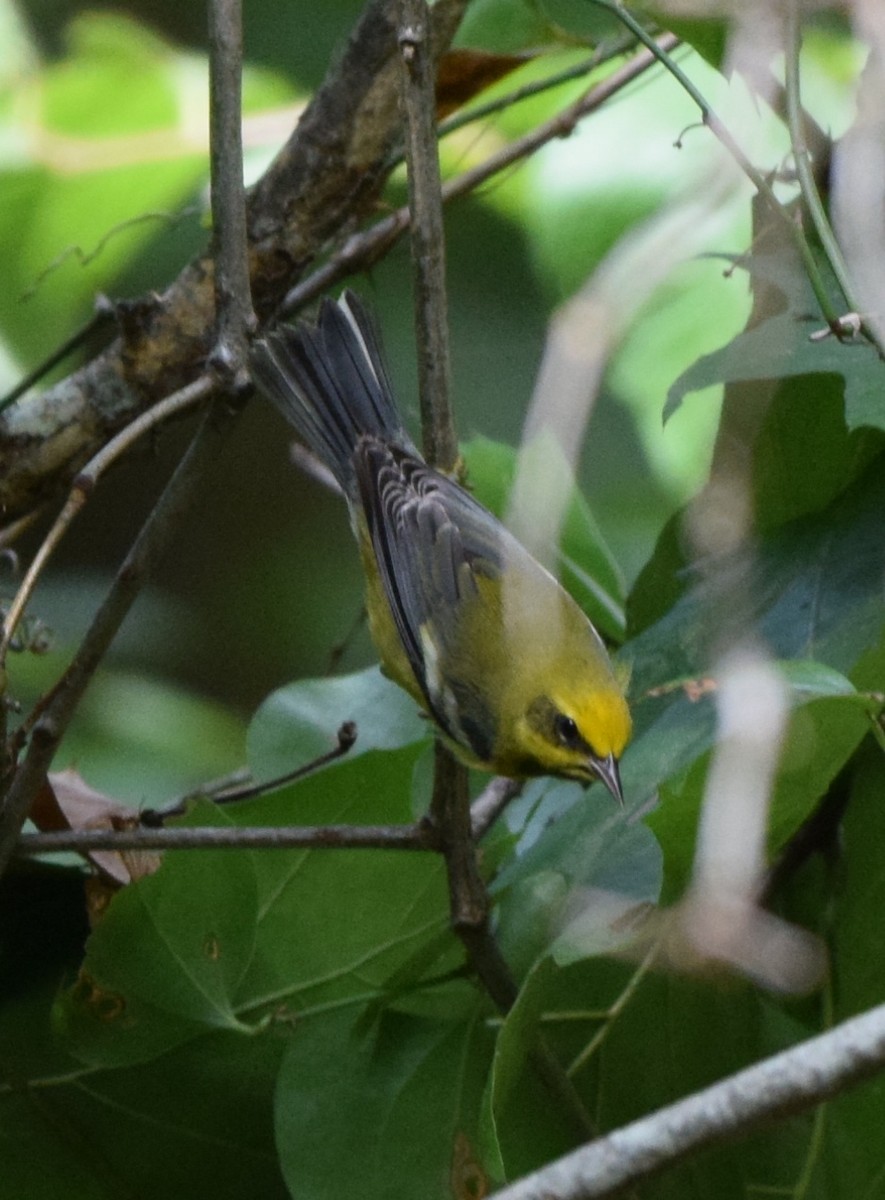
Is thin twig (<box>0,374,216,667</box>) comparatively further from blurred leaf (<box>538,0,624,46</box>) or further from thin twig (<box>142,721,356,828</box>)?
blurred leaf (<box>538,0,624,46</box>)

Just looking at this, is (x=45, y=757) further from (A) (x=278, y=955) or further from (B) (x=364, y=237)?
(B) (x=364, y=237)

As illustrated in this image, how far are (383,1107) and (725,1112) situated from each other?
684 millimetres

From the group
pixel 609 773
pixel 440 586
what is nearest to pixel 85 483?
pixel 609 773

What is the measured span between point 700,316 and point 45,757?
39.4 inches

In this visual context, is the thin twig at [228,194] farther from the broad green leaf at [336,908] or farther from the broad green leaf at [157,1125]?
the broad green leaf at [157,1125]

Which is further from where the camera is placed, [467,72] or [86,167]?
[86,167]

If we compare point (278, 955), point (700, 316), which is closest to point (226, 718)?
point (700, 316)

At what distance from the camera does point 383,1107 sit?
1.23 meters

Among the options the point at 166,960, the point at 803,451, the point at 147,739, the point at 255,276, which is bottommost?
the point at 147,739

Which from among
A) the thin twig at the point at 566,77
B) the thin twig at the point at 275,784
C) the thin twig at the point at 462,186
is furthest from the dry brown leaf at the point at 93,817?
the thin twig at the point at 566,77

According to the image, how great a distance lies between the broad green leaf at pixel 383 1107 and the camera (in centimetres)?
121

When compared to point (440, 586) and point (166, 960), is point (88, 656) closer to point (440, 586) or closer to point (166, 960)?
point (166, 960)

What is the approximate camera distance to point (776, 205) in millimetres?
1162

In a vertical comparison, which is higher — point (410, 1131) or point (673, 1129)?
point (673, 1129)
